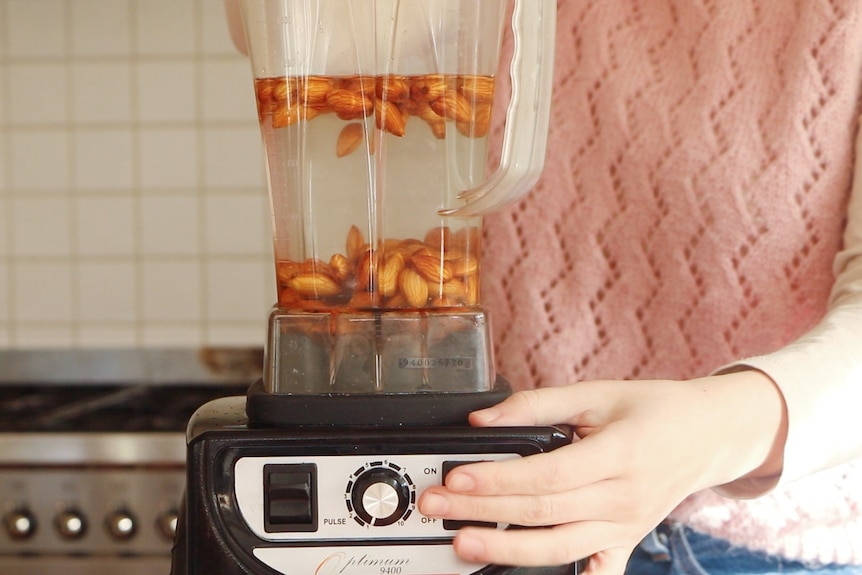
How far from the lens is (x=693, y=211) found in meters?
0.87

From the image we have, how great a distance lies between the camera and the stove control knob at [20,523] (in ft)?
4.39

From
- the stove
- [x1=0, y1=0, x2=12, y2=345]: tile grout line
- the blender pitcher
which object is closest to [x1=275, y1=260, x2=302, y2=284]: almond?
the blender pitcher

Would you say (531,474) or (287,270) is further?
(287,270)

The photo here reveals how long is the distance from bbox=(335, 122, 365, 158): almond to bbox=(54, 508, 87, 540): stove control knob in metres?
0.98

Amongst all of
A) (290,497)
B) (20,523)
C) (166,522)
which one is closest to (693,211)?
(290,497)

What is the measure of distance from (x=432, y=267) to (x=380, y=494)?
146 millimetres

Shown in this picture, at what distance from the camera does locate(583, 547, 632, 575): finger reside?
54cm

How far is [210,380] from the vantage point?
1713 mm

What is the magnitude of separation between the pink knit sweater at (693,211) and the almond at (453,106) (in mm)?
346

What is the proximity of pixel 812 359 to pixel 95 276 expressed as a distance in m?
1.44

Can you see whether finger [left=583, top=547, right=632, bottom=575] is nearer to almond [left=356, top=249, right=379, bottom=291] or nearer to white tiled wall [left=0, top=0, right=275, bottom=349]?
almond [left=356, top=249, right=379, bottom=291]

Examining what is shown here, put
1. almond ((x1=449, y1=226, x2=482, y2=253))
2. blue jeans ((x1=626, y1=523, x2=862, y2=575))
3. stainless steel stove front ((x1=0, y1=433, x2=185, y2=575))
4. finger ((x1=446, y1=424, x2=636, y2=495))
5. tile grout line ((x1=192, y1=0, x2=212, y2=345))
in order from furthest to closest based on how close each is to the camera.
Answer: tile grout line ((x1=192, y1=0, x2=212, y2=345)) < stainless steel stove front ((x1=0, y1=433, x2=185, y2=575)) < blue jeans ((x1=626, y1=523, x2=862, y2=575)) < almond ((x1=449, y1=226, x2=482, y2=253)) < finger ((x1=446, y1=424, x2=636, y2=495))

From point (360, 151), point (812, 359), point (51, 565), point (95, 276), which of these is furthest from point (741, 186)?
point (95, 276)

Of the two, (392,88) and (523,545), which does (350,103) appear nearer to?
(392,88)
